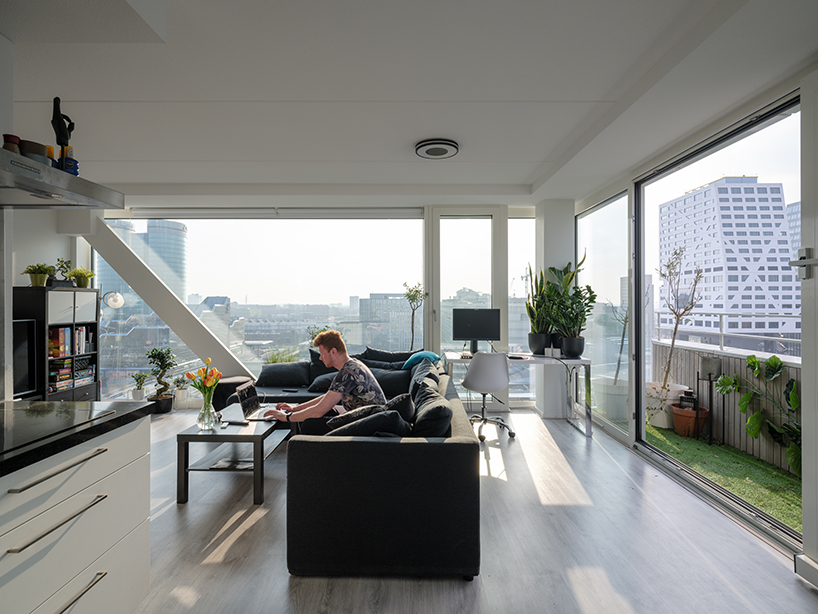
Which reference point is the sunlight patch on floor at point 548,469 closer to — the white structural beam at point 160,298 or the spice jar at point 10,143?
the spice jar at point 10,143

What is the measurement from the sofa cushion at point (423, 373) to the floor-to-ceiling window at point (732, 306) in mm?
1993

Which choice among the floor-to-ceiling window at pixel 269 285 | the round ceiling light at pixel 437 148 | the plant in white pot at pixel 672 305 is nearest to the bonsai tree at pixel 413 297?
the floor-to-ceiling window at pixel 269 285

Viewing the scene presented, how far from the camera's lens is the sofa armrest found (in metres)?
2.29

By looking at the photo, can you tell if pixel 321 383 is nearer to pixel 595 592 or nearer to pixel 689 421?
pixel 595 592

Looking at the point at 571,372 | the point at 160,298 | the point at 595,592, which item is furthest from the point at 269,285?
Result: the point at 595,592

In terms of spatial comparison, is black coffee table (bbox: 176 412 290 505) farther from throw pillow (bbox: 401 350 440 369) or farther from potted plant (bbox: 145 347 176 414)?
potted plant (bbox: 145 347 176 414)

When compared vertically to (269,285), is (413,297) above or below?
below

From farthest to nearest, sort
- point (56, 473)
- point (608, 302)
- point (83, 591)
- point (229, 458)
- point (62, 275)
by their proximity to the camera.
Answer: point (62, 275)
point (608, 302)
point (229, 458)
point (83, 591)
point (56, 473)

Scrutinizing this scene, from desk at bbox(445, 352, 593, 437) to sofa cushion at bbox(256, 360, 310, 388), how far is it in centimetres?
169

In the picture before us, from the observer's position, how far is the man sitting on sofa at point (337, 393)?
317 cm

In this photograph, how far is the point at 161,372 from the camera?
19.8 ft

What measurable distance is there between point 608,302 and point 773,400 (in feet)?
5.39

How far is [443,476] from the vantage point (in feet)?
7.52

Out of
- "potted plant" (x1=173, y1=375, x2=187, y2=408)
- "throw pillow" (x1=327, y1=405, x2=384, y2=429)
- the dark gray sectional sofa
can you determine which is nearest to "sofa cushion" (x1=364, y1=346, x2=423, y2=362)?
"potted plant" (x1=173, y1=375, x2=187, y2=408)
